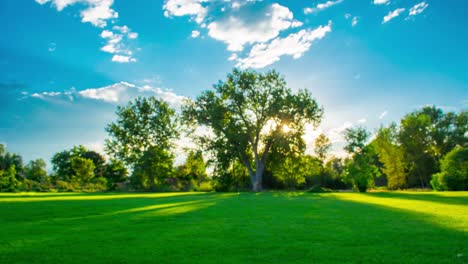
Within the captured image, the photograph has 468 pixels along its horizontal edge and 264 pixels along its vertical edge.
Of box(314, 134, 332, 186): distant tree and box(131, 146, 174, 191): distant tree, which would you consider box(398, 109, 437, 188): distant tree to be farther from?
box(131, 146, 174, 191): distant tree

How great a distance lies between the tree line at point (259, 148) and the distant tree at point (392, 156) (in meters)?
0.16

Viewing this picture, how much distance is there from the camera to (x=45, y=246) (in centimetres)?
492

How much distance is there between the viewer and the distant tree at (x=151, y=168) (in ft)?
165

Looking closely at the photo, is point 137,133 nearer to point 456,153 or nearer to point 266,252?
point 456,153

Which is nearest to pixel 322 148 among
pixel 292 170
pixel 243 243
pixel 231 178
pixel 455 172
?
pixel 292 170

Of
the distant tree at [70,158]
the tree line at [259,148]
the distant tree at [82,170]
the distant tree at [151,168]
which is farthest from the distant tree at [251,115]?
the distant tree at [70,158]

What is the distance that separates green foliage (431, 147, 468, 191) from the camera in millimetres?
34312

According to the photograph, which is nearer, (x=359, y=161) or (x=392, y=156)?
(x=359, y=161)

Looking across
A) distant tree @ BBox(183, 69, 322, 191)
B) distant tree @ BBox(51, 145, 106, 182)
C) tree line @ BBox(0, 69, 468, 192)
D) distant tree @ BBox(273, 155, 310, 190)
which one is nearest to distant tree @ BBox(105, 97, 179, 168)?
tree line @ BBox(0, 69, 468, 192)

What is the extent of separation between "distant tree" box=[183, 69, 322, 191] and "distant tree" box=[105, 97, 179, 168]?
11.8m

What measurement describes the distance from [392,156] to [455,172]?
1640cm

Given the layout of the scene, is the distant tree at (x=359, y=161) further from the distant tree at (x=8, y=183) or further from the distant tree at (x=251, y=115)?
the distant tree at (x=8, y=183)

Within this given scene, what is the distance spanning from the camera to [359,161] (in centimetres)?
3869

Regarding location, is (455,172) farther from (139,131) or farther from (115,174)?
(115,174)
